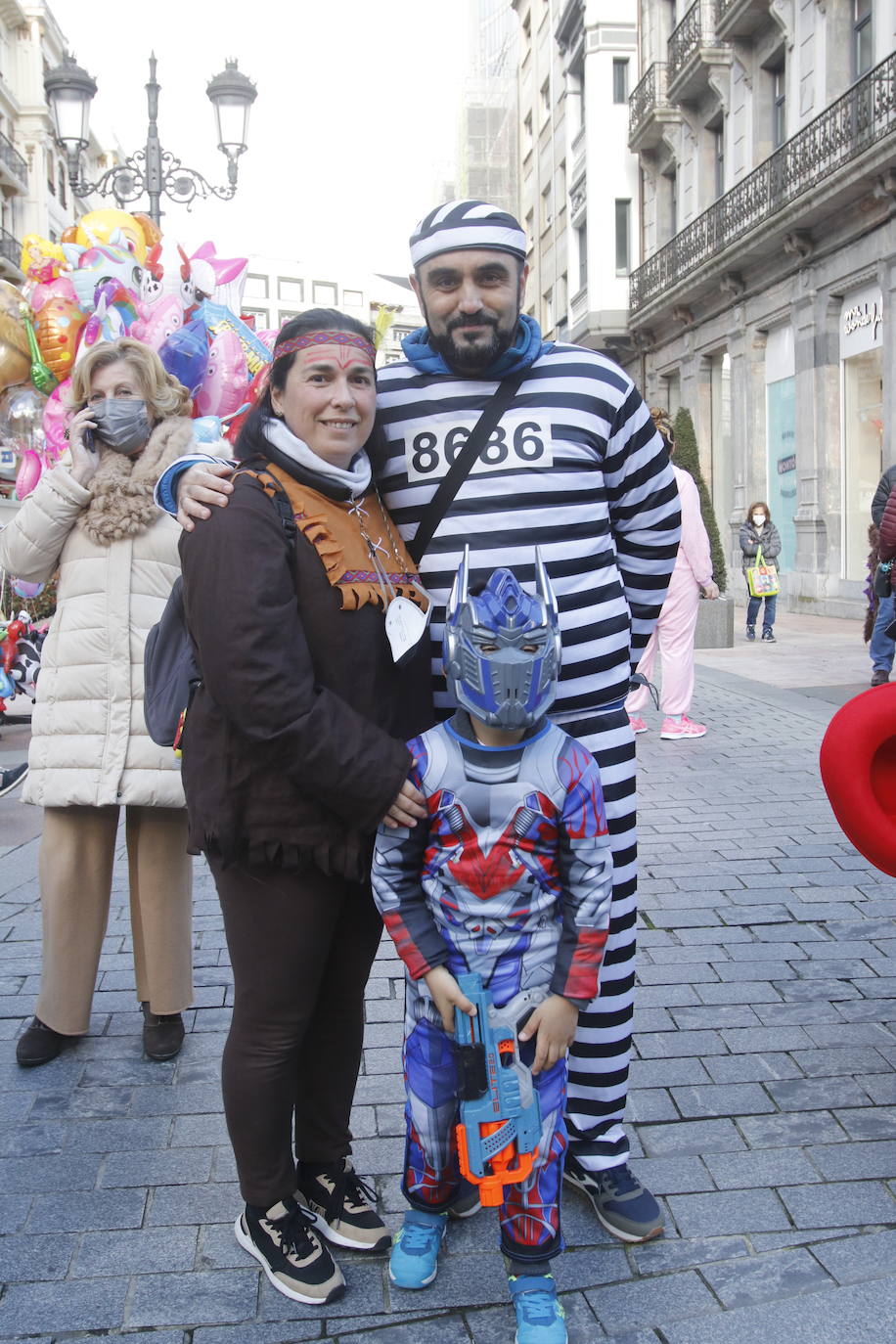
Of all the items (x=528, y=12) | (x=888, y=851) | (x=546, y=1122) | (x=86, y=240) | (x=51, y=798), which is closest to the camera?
(x=546, y=1122)

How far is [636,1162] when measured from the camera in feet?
9.75

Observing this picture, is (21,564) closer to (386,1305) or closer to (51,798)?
(51,798)

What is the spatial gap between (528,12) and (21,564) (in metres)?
47.3

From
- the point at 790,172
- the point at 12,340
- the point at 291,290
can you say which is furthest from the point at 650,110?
the point at 291,290

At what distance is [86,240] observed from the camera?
680cm

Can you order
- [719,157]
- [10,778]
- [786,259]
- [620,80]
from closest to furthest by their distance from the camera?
[10,778] < [786,259] < [719,157] < [620,80]

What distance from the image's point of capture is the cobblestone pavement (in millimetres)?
2395

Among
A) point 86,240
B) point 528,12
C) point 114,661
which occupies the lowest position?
point 114,661

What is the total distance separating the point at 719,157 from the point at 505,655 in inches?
1022

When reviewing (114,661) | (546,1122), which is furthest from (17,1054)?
(546,1122)

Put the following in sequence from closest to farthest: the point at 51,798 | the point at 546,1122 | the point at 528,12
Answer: the point at 546,1122, the point at 51,798, the point at 528,12

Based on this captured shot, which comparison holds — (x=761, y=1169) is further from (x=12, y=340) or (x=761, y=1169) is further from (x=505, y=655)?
(x=12, y=340)

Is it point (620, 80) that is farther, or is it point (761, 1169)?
point (620, 80)

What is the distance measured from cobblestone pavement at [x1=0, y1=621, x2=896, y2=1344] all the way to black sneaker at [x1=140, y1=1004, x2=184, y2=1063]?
4 centimetres
